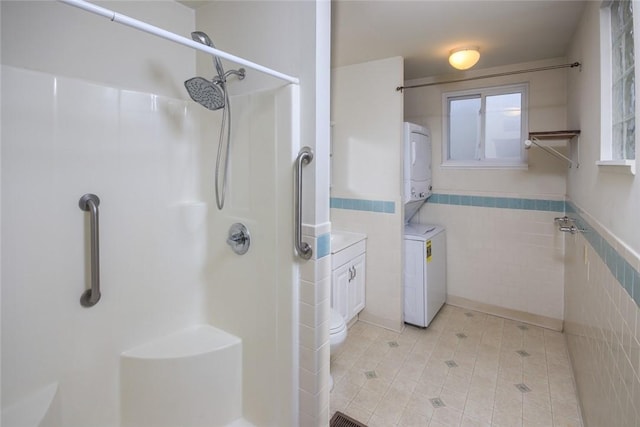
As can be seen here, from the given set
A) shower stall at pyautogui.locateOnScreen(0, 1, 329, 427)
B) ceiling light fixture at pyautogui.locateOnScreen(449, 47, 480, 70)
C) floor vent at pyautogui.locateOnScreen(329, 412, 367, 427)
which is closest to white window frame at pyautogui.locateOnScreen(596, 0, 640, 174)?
ceiling light fixture at pyautogui.locateOnScreen(449, 47, 480, 70)

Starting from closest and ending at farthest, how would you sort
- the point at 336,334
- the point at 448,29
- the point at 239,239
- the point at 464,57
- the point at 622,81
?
1. the point at 622,81
2. the point at 239,239
3. the point at 336,334
4. the point at 448,29
5. the point at 464,57

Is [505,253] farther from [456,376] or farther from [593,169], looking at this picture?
[593,169]

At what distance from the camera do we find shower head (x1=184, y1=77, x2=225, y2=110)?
141 cm

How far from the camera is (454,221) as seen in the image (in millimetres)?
3342

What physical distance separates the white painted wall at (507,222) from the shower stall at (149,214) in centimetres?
225

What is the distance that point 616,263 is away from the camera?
123 cm

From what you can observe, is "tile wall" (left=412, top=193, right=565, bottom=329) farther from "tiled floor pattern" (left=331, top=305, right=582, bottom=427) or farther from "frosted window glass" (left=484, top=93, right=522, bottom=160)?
"frosted window glass" (left=484, top=93, right=522, bottom=160)

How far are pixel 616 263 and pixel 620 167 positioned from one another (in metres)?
0.35

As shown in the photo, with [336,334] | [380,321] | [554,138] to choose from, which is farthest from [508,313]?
[336,334]

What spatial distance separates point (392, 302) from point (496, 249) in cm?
115

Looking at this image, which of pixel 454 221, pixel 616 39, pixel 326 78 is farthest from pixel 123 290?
pixel 454 221

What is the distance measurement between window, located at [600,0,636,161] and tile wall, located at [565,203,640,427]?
0.36m

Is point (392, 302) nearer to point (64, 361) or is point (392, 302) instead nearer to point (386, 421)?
point (386, 421)

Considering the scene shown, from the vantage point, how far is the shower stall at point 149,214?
4.33 ft
